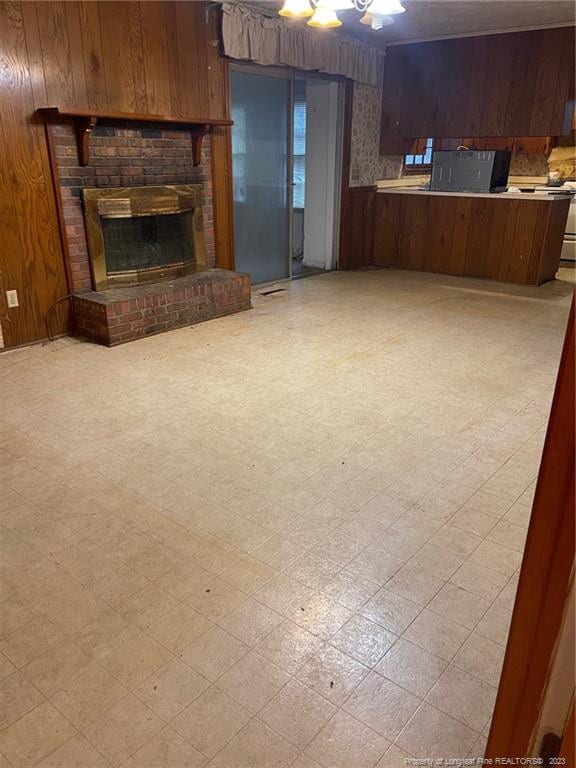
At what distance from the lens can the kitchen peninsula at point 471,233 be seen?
5.72 meters

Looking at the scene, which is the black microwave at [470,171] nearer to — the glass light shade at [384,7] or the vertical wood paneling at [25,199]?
the glass light shade at [384,7]

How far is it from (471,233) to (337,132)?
5.96 ft

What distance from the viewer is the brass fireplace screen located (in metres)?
4.04

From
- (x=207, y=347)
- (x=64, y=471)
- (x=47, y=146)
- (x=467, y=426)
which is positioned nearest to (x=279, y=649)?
(x=64, y=471)

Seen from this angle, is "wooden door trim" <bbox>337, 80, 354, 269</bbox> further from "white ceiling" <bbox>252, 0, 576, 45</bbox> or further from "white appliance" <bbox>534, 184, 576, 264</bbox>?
"white appliance" <bbox>534, 184, 576, 264</bbox>

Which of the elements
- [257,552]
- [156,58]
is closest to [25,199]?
[156,58]

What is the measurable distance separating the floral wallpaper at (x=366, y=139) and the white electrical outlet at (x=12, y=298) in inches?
158

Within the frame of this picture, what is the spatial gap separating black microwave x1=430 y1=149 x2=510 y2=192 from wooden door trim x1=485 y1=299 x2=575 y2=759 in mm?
5929

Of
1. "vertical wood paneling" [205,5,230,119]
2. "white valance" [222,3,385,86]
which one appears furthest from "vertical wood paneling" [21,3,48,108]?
"white valance" [222,3,385,86]

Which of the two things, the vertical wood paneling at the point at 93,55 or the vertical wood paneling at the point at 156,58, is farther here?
the vertical wood paneling at the point at 156,58

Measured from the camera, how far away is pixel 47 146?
3.69m

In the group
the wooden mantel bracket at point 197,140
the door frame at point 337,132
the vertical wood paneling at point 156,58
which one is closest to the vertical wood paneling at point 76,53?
the vertical wood paneling at point 156,58

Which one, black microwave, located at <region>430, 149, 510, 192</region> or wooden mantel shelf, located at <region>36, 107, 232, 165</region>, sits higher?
wooden mantel shelf, located at <region>36, 107, 232, 165</region>

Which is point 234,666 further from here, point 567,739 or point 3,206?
point 3,206
